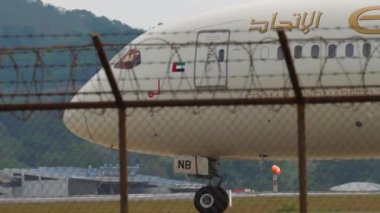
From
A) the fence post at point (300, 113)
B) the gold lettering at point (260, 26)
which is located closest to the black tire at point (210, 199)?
the gold lettering at point (260, 26)

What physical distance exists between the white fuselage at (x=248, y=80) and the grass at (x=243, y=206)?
840 centimetres

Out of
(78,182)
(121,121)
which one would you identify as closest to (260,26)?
(121,121)

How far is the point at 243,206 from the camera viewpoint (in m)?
39.2

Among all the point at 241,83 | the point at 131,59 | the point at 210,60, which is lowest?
the point at 241,83

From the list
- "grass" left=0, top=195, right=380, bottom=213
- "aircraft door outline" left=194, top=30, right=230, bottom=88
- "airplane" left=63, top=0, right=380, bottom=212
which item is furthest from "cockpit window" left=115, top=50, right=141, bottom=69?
"grass" left=0, top=195, right=380, bottom=213

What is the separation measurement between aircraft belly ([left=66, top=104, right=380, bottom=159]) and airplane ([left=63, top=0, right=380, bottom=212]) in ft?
0.06

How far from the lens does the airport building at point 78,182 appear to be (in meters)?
53.7

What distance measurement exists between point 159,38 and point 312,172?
58.9ft

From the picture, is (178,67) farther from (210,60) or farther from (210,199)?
(210,199)

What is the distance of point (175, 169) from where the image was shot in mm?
27156

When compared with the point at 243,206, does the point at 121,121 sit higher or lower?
lower

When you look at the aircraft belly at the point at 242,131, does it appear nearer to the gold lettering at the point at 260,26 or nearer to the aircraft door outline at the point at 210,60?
the aircraft door outline at the point at 210,60

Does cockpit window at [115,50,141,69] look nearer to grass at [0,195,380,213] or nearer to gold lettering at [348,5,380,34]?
gold lettering at [348,5,380,34]

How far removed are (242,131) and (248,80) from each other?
4.48 feet
